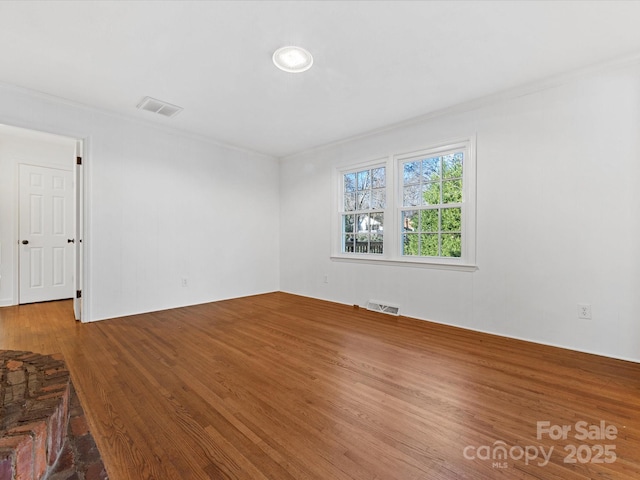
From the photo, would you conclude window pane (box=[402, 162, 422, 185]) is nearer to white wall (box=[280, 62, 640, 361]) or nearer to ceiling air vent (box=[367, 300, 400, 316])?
white wall (box=[280, 62, 640, 361])

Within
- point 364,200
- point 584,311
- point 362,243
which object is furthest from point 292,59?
point 584,311

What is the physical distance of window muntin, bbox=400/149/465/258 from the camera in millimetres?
3604

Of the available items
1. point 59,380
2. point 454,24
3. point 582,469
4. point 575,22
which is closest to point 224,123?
point 454,24

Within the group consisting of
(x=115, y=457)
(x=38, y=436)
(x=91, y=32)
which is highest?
(x=91, y=32)

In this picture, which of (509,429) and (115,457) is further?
(509,429)

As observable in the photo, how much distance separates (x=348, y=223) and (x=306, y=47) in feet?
9.25

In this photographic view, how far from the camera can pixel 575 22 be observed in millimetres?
2145

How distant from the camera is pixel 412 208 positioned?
3977 mm

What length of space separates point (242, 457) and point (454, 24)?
3.03 metres

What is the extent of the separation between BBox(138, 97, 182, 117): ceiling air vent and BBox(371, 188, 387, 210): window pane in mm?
2817

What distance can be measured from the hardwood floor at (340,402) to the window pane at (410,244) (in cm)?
109

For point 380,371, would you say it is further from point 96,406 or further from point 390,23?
point 390,23

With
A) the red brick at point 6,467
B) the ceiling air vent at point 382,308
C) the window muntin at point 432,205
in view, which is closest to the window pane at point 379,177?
the window muntin at point 432,205

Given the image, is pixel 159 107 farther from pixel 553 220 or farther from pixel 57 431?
pixel 553 220
